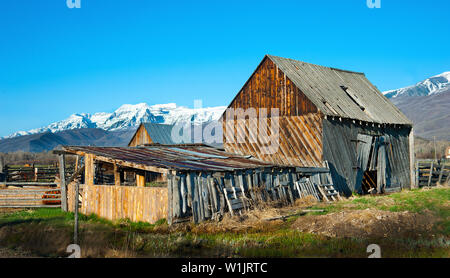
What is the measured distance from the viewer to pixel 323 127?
25.6 meters

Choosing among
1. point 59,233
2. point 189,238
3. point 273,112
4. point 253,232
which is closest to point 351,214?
→ point 253,232

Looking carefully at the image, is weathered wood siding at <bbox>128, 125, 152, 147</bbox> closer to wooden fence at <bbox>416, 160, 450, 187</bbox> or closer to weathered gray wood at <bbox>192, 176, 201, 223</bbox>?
wooden fence at <bbox>416, 160, 450, 187</bbox>

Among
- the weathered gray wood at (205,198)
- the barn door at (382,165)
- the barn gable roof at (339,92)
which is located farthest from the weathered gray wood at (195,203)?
the barn door at (382,165)

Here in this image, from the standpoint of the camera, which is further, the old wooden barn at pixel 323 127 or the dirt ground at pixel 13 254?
the old wooden barn at pixel 323 127

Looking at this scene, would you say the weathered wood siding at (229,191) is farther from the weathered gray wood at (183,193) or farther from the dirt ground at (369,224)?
the dirt ground at (369,224)

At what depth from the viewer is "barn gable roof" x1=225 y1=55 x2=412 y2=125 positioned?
1072 inches

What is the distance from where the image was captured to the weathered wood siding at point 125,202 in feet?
55.9

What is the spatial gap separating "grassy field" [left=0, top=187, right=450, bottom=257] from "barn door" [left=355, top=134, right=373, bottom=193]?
29.8 feet

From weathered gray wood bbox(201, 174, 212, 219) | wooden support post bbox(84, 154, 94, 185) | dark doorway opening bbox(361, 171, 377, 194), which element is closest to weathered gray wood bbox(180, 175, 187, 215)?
weathered gray wood bbox(201, 174, 212, 219)

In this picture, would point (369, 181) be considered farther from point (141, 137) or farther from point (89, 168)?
point (141, 137)

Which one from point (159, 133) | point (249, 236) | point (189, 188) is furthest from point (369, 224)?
point (159, 133)

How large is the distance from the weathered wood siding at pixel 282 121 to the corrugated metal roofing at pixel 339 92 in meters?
0.63

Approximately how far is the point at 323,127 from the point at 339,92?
6.03 meters
